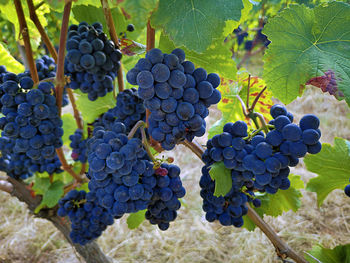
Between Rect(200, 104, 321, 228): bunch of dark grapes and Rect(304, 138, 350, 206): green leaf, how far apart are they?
0.25 meters

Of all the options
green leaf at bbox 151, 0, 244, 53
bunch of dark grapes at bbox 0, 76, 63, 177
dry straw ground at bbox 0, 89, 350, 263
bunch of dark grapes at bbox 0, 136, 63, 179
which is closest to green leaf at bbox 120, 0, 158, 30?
green leaf at bbox 151, 0, 244, 53

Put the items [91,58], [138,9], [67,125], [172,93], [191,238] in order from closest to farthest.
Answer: [138,9] < [172,93] < [91,58] < [67,125] < [191,238]

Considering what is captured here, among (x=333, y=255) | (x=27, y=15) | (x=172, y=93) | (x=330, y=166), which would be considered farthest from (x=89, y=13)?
(x=333, y=255)

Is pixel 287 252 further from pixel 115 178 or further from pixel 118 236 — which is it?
pixel 118 236

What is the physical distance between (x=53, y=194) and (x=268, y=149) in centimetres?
97

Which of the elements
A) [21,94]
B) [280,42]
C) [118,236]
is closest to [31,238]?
[118,236]

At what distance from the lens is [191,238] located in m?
1.86

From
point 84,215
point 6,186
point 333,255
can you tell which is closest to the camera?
point 333,255

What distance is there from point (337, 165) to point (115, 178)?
657 mm

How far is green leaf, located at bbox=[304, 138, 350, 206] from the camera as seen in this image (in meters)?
0.84

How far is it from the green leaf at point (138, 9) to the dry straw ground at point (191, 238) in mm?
1319

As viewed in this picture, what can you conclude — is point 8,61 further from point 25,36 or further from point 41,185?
point 41,185

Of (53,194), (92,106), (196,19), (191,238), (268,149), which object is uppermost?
(196,19)

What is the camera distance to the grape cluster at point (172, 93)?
1.75 feet
